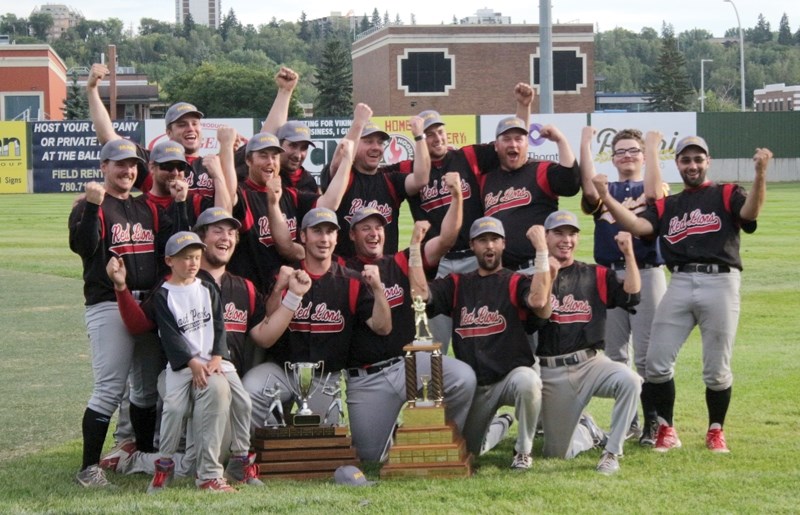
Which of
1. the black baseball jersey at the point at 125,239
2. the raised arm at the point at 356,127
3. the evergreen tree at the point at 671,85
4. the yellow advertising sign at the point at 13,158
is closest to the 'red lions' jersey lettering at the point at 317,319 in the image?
the black baseball jersey at the point at 125,239

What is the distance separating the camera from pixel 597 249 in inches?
306

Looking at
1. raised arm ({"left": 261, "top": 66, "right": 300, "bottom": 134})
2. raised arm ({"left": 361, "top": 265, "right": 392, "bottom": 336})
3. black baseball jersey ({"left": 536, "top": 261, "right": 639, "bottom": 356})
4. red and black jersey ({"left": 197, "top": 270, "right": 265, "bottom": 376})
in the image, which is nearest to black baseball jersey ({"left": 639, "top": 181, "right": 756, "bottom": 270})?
black baseball jersey ({"left": 536, "top": 261, "right": 639, "bottom": 356})

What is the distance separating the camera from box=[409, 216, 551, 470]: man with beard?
6793mm

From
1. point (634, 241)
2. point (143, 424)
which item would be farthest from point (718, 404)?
point (143, 424)

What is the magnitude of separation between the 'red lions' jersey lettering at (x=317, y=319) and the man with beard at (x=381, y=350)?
21cm

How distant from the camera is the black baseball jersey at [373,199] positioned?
7.59 m

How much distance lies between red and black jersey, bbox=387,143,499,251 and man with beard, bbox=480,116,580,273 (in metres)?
0.19

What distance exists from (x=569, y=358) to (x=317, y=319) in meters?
1.49

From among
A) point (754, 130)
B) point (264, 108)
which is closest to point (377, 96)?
point (264, 108)

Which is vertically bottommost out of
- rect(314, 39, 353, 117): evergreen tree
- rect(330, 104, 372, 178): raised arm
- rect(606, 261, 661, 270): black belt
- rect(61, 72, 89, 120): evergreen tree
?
rect(606, 261, 661, 270): black belt

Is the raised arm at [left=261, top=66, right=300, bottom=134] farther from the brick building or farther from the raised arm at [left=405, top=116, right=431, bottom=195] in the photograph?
the brick building

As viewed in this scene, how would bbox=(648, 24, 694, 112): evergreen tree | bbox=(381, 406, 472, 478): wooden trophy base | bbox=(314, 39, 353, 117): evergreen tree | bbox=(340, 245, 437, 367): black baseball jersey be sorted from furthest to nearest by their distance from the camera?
1. bbox=(648, 24, 694, 112): evergreen tree
2. bbox=(314, 39, 353, 117): evergreen tree
3. bbox=(340, 245, 437, 367): black baseball jersey
4. bbox=(381, 406, 472, 478): wooden trophy base

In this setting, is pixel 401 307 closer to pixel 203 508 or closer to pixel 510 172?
pixel 510 172

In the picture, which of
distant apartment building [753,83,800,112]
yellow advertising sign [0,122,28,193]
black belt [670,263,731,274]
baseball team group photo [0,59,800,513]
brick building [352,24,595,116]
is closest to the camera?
baseball team group photo [0,59,800,513]
